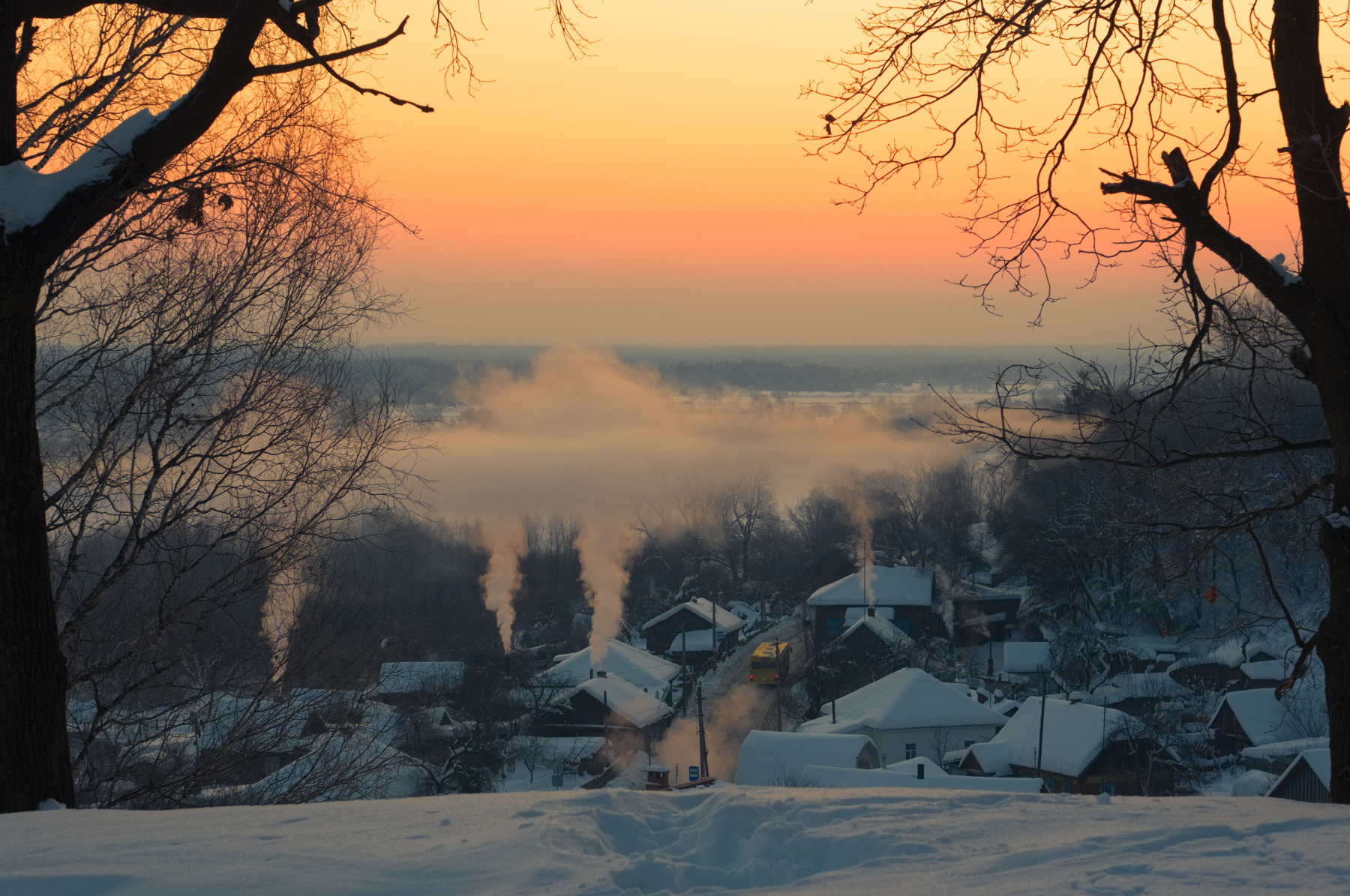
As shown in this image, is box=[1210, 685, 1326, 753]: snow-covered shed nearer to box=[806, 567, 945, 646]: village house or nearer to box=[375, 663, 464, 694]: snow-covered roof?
box=[806, 567, 945, 646]: village house

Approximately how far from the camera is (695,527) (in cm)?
7781

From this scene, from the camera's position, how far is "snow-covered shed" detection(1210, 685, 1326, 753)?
3325 cm

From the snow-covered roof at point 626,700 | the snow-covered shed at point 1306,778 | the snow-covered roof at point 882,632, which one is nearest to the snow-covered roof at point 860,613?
the snow-covered roof at point 882,632

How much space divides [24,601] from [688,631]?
178 ft

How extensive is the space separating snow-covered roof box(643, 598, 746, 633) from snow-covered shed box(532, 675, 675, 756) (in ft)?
56.7

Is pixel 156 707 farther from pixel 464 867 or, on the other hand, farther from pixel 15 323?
pixel 464 867

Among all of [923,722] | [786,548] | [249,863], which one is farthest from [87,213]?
[786,548]

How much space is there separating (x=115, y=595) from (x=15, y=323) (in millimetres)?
4780

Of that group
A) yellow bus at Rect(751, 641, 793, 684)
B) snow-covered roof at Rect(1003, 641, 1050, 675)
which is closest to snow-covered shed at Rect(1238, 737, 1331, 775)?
snow-covered roof at Rect(1003, 641, 1050, 675)

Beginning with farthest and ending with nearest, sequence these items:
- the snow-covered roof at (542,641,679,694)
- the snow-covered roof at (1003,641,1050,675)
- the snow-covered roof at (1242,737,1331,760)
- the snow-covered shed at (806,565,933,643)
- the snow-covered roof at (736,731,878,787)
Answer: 1. the snow-covered shed at (806,565,933,643)
2. the snow-covered roof at (1003,641,1050,675)
3. the snow-covered roof at (542,641,679,694)
4. the snow-covered roof at (1242,737,1331,760)
5. the snow-covered roof at (736,731,878,787)

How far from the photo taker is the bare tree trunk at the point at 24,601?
4.75 meters

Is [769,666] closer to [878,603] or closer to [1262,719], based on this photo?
[878,603]

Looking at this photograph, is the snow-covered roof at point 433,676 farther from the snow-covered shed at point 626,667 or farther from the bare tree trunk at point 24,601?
the bare tree trunk at point 24,601

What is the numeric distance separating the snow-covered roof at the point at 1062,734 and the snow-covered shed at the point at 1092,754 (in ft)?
0.08
